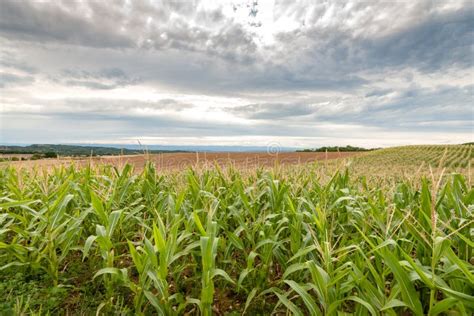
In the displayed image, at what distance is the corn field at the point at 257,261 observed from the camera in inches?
74.8

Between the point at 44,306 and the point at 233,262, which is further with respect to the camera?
the point at 233,262

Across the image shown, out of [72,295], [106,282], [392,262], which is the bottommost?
[72,295]

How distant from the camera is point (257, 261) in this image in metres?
3.27

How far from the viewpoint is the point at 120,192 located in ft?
12.5

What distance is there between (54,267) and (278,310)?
2.08 metres

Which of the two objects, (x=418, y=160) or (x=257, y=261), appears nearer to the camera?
(x=257, y=261)

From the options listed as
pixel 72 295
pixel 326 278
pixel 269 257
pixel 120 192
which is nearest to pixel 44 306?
pixel 72 295

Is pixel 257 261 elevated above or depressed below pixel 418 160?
above

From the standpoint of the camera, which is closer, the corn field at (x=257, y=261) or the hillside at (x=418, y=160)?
the corn field at (x=257, y=261)

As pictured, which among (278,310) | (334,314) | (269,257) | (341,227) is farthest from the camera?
(341,227)

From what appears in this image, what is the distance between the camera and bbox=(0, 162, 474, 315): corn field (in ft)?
6.23

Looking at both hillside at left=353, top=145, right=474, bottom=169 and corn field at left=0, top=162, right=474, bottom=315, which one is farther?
hillside at left=353, top=145, right=474, bottom=169

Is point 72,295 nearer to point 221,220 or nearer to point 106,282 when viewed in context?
point 106,282

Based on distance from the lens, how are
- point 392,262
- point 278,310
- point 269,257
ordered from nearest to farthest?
point 392,262 → point 278,310 → point 269,257
